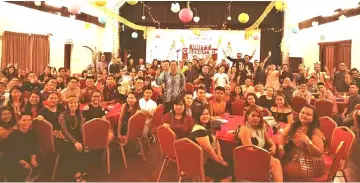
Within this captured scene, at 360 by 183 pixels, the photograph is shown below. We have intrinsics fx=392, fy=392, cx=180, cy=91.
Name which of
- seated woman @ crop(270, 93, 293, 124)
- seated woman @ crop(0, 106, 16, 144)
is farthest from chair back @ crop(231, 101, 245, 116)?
seated woman @ crop(0, 106, 16, 144)

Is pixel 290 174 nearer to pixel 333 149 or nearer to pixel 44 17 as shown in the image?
pixel 333 149

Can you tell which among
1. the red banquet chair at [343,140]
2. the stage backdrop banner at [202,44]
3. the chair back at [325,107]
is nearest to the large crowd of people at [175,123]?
the red banquet chair at [343,140]

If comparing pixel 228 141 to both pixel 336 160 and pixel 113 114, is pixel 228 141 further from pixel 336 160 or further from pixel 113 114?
pixel 113 114

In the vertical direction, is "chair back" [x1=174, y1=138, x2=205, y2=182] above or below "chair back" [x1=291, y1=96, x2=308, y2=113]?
below

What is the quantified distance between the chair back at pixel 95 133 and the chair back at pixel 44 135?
1.26 ft

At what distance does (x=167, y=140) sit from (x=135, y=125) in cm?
116

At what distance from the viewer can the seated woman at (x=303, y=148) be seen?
379cm

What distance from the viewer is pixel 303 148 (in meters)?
3.82

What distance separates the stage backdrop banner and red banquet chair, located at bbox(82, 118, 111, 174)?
Result: 45.6 feet

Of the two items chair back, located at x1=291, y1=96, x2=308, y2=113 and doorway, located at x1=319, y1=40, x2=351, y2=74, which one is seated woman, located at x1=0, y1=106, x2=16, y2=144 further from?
doorway, located at x1=319, y1=40, x2=351, y2=74

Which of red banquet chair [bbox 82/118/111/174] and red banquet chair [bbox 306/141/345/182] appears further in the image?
red banquet chair [bbox 82/118/111/174]

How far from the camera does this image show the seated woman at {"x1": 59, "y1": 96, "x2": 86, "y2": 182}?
188 inches

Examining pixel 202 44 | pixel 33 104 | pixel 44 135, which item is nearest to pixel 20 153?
pixel 44 135

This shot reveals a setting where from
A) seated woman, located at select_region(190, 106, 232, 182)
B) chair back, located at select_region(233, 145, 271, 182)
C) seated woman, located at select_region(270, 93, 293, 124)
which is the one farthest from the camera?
seated woman, located at select_region(270, 93, 293, 124)
